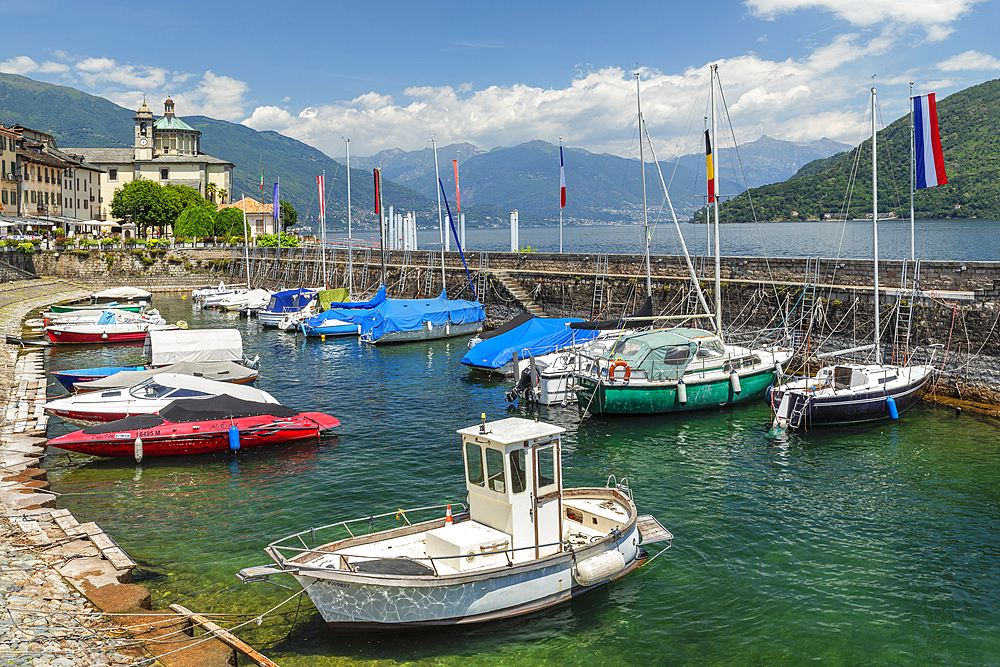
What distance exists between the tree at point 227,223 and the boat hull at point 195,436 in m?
86.0

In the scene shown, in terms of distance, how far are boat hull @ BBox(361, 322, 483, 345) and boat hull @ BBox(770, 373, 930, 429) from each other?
27.4 m

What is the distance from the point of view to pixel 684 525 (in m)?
17.7

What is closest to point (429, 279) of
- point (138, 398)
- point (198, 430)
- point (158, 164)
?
point (138, 398)

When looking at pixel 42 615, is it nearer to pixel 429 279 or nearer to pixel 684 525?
pixel 684 525

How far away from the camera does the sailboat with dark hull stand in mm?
25406

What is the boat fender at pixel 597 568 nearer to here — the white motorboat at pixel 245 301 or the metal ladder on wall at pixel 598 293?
the metal ladder on wall at pixel 598 293

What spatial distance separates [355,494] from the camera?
20.0 metres

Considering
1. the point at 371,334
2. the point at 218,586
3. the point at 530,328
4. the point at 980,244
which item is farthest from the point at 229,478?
the point at 980,244

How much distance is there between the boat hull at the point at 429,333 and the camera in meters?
47.3

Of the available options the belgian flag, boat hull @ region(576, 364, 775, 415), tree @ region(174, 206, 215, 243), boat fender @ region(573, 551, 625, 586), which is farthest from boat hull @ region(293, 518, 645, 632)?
tree @ region(174, 206, 215, 243)

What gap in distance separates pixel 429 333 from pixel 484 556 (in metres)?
36.7

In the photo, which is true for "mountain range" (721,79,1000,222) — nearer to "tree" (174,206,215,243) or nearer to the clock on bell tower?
"tree" (174,206,215,243)

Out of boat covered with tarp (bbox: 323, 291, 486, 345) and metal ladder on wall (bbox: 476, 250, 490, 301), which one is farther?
metal ladder on wall (bbox: 476, 250, 490, 301)

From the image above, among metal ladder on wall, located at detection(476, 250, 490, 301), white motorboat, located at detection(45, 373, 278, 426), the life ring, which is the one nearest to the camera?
white motorboat, located at detection(45, 373, 278, 426)
